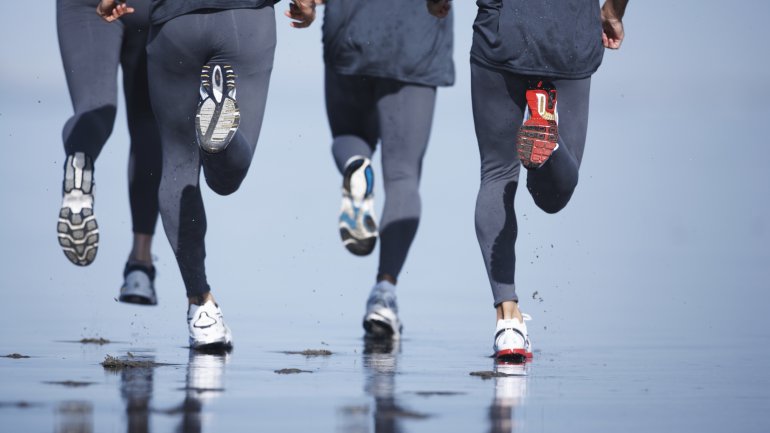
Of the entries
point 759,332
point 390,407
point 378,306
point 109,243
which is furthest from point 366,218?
point 109,243

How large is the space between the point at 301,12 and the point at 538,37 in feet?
2.69

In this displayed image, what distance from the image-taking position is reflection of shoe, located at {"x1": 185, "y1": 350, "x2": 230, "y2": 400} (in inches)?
176

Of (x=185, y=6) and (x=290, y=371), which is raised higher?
(x=185, y=6)

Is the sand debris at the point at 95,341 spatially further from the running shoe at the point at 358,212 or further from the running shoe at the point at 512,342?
the running shoe at the point at 512,342

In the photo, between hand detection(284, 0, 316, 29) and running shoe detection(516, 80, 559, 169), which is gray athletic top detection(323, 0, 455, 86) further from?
running shoe detection(516, 80, 559, 169)

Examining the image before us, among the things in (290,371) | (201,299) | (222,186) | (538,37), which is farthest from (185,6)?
(290,371)

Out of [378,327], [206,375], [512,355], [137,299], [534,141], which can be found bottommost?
[206,375]

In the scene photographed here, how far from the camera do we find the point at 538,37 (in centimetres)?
554

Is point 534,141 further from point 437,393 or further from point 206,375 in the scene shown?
point 206,375

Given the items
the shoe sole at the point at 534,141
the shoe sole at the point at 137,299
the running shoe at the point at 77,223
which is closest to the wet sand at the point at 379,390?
the running shoe at the point at 77,223

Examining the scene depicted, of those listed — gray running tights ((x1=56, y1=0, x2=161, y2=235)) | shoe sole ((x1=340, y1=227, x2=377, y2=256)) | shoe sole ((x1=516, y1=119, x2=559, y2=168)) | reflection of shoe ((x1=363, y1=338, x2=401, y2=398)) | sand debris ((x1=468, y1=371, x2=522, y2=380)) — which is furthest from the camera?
shoe sole ((x1=340, y1=227, x2=377, y2=256))

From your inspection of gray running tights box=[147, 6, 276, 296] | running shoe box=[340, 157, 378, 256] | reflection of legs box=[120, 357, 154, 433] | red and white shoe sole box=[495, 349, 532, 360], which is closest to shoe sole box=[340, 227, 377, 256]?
running shoe box=[340, 157, 378, 256]

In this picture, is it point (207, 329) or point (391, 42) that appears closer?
point (207, 329)

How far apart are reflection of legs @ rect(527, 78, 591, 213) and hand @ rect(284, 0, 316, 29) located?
2.80 ft
